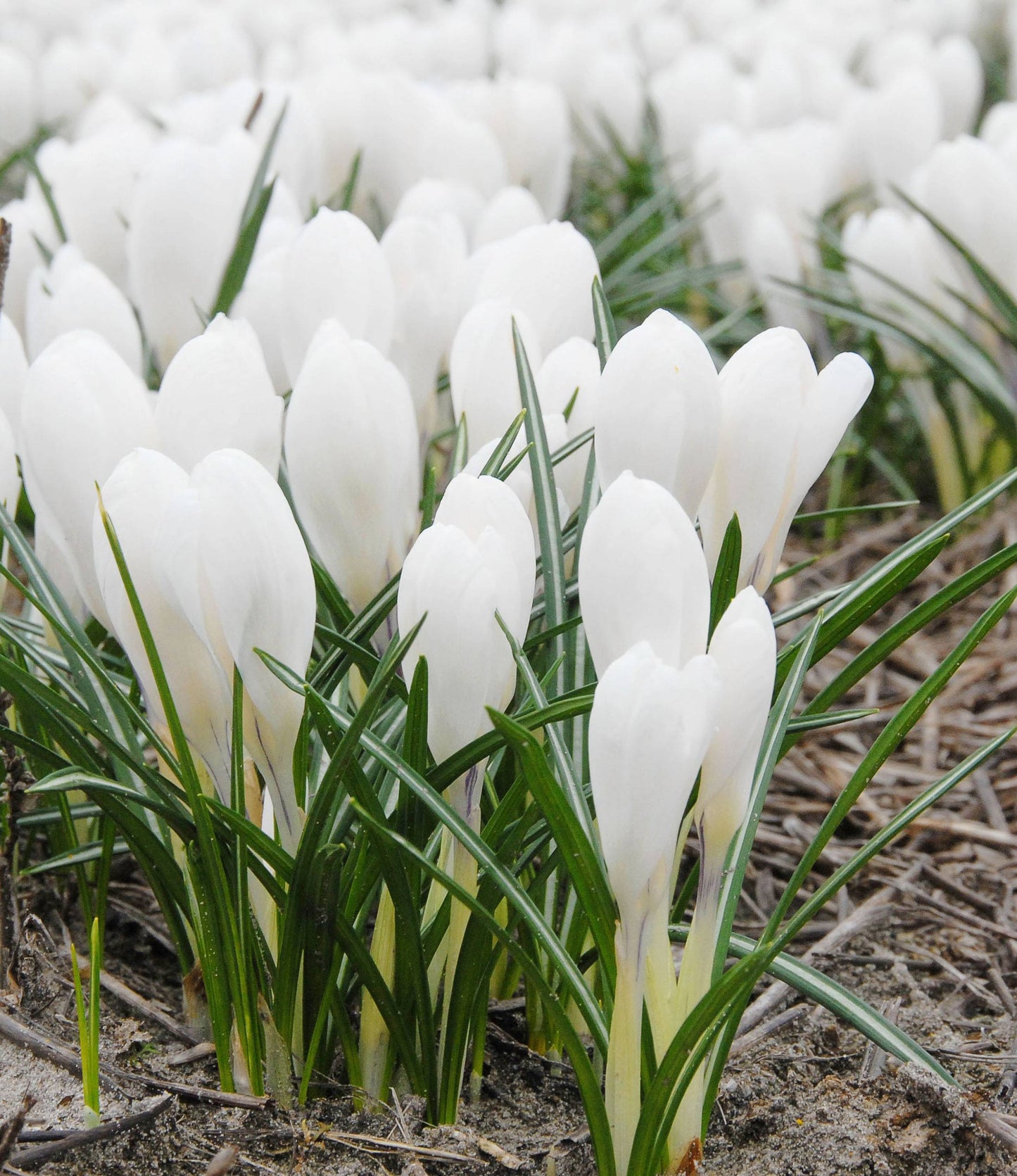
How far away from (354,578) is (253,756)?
17 cm

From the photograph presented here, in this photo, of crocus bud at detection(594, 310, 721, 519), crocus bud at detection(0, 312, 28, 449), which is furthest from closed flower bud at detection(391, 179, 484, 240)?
crocus bud at detection(594, 310, 721, 519)

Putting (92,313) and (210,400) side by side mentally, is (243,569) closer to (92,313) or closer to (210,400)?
(210,400)

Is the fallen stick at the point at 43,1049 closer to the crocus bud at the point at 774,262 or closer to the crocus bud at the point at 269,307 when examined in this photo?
the crocus bud at the point at 269,307

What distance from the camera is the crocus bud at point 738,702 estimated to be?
2.13ft

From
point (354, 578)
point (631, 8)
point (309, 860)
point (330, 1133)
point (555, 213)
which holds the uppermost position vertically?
point (631, 8)

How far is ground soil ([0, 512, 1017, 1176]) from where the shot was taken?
773 millimetres

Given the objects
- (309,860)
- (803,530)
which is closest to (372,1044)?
(309,860)

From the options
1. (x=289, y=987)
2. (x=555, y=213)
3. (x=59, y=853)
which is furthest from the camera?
(x=555, y=213)

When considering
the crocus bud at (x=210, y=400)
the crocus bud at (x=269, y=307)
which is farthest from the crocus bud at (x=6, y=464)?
the crocus bud at (x=269, y=307)

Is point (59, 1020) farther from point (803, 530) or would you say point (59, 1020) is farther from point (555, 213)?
point (555, 213)

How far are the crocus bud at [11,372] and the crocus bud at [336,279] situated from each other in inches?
9.0

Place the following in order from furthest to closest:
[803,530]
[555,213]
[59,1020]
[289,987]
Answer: [555,213] < [803,530] < [59,1020] < [289,987]

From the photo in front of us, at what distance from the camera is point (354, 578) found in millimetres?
894

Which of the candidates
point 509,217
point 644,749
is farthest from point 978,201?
point 644,749
